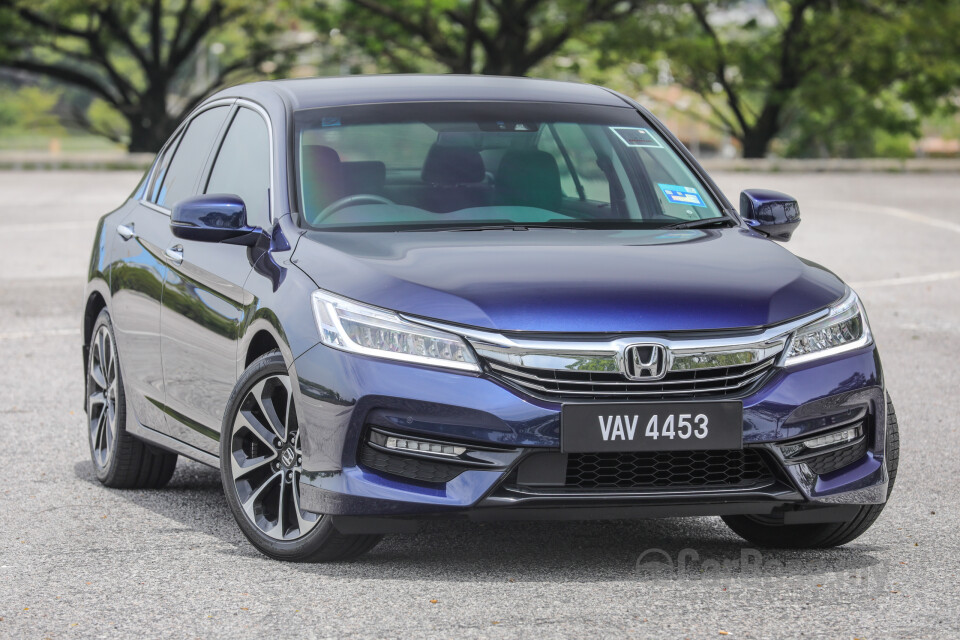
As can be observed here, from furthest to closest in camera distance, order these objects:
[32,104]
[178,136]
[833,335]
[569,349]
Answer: [32,104] → [178,136] → [833,335] → [569,349]

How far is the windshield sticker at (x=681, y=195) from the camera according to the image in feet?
20.9

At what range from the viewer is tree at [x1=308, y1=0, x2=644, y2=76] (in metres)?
44.5

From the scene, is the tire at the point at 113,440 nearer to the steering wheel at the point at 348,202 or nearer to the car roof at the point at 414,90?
the car roof at the point at 414,90

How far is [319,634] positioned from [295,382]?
0.91 meters

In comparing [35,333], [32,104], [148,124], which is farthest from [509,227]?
[32,104]

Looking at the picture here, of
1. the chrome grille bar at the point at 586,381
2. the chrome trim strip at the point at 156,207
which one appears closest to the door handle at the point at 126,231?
the chrome trim strip at the point at 156,207

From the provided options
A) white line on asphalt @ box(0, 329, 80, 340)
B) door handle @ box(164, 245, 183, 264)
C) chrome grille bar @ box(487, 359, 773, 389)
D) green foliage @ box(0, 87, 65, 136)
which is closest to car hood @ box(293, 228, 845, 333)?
chrome grille bar @ box(487, 359, 773, 389)

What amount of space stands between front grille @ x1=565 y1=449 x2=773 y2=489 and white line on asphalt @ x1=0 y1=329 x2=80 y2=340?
27.5 ft

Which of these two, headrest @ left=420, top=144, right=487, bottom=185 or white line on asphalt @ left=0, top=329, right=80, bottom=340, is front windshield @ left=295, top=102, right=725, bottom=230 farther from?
white line on asphalt @ left=0, top=329, right=80, bottom=340

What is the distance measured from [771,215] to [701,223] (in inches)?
15.3

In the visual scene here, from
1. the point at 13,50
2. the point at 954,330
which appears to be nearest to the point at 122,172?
the point at 13,50

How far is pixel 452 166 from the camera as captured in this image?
6215 millimetres

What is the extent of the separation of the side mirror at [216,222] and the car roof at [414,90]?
0.67 m

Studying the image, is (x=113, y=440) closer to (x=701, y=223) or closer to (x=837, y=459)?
(x=701, y=223)
